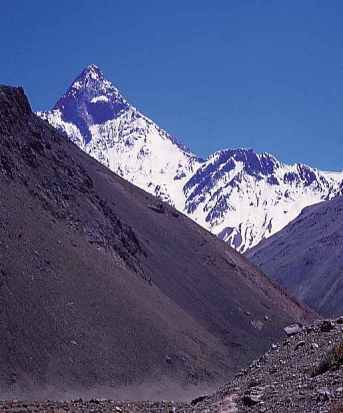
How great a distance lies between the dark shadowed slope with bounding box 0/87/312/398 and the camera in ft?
206

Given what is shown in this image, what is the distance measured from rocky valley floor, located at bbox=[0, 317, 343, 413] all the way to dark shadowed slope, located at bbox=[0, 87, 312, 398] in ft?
119

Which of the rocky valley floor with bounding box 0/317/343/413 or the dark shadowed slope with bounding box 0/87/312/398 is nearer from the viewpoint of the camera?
the rocky valley floor with bounding box 0/317/343/413

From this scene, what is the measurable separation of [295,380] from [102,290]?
54.3 metres

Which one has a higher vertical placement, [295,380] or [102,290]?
[102,290]

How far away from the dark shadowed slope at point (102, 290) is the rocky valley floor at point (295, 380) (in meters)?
36.1

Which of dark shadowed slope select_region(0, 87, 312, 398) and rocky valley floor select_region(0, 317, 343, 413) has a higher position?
dark shadowed slope select_region(0, 87, 312, 398)

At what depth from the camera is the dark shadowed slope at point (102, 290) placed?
62.9m

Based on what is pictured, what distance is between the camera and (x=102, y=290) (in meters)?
73.6

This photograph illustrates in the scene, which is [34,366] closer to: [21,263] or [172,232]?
Result: [21,263]

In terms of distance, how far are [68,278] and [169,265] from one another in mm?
29173

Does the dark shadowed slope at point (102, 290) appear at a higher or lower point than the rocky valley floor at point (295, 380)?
higher

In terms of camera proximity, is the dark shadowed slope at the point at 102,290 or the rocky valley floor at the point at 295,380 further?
the dark shadowed slope at the point at 102,290

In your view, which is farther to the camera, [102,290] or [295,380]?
[102,290]

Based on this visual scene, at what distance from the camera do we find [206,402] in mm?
22859
